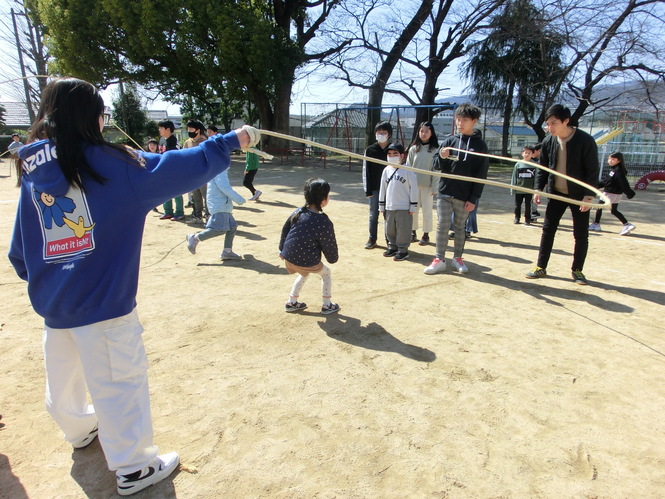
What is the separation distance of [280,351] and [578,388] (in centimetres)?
210

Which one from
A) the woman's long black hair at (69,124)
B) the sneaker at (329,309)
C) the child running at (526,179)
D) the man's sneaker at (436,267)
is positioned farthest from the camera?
the child running at (526,179)

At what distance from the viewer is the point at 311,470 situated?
2.20 m

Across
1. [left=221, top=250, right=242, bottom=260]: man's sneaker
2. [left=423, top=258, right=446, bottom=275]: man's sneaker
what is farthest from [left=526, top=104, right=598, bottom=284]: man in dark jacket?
[left=221, top=250, right=242, bottom=260]: man's sneaker

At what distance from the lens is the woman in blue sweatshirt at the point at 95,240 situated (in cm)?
181

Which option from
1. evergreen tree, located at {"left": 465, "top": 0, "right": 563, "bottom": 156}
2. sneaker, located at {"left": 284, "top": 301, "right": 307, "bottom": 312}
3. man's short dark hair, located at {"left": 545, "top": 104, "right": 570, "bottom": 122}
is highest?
evergreen tree, located at {"left": 465, "top": 0, "right": 563, "bottom": 156}

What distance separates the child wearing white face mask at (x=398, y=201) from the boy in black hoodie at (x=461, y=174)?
0.50 m

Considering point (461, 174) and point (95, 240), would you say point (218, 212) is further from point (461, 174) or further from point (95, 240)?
point (95, 240)

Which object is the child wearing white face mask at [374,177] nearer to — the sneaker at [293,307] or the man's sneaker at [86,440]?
the sneaker at [293,307]

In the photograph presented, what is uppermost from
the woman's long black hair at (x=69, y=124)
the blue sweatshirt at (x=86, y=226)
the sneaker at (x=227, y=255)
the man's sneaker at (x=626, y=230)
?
the woman's long black hair at (x=69, y=124)

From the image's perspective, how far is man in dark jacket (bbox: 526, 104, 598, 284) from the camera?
4.57m

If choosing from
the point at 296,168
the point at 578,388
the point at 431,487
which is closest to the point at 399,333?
the point at 578,388

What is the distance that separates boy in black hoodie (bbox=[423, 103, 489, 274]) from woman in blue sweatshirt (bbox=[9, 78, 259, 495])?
361cm

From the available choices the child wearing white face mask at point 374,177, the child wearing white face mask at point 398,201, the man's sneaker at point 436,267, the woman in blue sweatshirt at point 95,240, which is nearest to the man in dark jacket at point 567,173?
the man's sneaker at point 436,267

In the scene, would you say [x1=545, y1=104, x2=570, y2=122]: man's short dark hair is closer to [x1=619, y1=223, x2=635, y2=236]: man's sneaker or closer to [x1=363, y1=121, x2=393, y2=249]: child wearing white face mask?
[x1=363, y1=121, x2=393, y2=249]: child wearing white face mask
